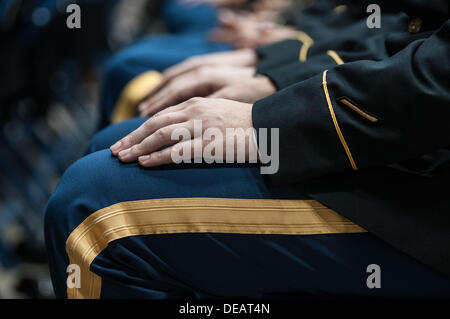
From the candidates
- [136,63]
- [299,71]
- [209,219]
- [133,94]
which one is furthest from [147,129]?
[136,63]

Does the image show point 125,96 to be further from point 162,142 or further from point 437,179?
point 437,179

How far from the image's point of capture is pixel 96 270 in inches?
20.5

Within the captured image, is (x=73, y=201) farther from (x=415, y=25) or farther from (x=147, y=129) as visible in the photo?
(x=415, y=25)

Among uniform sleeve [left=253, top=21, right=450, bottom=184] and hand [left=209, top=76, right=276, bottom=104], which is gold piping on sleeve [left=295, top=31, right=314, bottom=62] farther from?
uniform sleeve [left=253, top=21, right=450, bottom=184]

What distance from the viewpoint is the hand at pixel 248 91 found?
0.65 m

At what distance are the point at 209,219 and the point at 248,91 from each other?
0.76 feet

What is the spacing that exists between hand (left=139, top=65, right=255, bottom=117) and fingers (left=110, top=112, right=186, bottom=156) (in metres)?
0.15

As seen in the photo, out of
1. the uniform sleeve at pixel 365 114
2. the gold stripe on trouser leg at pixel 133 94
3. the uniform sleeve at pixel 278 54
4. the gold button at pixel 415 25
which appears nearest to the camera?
the uniform sleeve at pixel 365 114

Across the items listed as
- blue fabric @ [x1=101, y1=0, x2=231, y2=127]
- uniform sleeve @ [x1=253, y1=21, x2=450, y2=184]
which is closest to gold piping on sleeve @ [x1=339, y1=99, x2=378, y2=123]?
uniform sleeve @ [x1=253, y1=21, x2=450, y2=184]

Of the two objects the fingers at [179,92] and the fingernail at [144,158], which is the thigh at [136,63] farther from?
the fingernail at [144,158]

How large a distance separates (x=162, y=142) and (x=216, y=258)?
0.16 metres

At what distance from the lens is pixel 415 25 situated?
61 cm

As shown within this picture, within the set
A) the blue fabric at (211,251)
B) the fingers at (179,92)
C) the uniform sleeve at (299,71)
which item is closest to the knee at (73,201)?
the blue fabric at (211,251)

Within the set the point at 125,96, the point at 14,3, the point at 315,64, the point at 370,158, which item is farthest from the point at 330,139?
the point at 14,3
